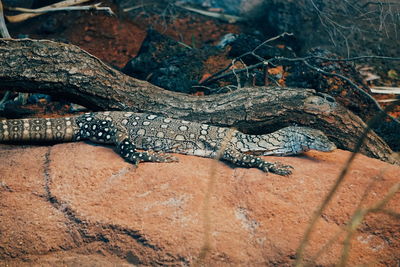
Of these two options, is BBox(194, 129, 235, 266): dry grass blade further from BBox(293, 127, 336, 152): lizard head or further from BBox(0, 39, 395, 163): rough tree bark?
BBox(0, 39, 395, 163): rough tree bark

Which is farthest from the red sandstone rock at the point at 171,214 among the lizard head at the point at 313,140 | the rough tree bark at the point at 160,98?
the rough tree bark at the point at 160,98

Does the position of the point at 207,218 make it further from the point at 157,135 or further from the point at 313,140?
the point at 157,135

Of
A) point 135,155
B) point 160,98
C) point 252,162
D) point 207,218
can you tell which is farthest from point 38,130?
point 207,218

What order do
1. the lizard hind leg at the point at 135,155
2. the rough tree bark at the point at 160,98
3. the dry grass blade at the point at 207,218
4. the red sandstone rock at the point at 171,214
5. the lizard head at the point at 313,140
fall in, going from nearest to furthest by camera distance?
the dry grass blade at the point at 207,218 < the red sandstone rock at the point at 171,214 < the lizard hind leg at the point at 135,155 < the lizard head at the point at 313,140 < the rough tree bark at the point at 160,98

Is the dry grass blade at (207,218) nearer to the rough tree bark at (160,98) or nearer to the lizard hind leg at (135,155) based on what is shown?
the lizard hind leg at (135,155)

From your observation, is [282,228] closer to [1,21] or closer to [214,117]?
[214,117]

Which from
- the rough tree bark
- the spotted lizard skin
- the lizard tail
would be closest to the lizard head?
the spotted lizard skin
